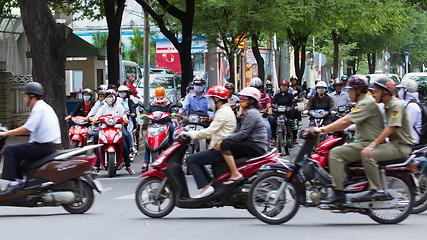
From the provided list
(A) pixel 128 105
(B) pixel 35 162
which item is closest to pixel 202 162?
(B) pixel 35 162

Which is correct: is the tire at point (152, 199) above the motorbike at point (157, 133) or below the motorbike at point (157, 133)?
below

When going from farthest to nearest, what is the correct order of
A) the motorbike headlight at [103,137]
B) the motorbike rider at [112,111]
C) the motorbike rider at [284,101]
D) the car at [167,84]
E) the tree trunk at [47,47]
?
the car at [167,84] < the motorbike rider at [284,101] < the tree trunk at [47,47] < the motorbike rider at [112,111] < the motorbike headlight at [103,137]

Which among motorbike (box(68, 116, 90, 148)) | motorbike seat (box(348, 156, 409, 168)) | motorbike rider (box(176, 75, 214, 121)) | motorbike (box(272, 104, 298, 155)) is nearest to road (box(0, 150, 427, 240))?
motorbike seat (box(348, 156, 409, 168))

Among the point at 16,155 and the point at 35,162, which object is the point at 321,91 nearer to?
the point at 35,162

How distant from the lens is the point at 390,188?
25.2ft

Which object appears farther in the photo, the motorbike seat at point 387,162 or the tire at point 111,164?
the tire at point 111,164

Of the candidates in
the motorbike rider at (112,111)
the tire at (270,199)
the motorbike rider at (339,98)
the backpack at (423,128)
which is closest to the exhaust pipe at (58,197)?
the tire at (270,199)

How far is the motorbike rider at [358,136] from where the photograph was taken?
7.60 metres

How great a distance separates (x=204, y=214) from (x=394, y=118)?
2769 millimetres

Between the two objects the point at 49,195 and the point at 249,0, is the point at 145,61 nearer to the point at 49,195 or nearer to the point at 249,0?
the point at 249,0

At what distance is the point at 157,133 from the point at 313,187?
209 inches

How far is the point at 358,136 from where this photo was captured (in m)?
7.83

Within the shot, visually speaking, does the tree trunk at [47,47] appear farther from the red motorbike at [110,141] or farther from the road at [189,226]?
the road at [189,226]

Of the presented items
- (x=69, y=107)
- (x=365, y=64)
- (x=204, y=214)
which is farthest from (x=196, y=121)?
(x=365, y=64)
